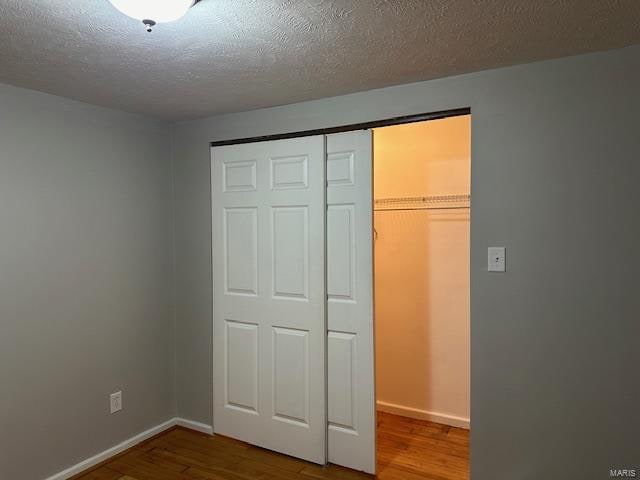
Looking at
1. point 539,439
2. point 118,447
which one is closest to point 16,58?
point 118,447

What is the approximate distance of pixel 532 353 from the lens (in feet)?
7.12

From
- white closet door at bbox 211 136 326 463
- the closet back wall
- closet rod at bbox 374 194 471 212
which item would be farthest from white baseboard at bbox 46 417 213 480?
closet rod at bbox 374 194 471 212

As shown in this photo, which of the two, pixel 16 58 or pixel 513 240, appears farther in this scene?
pixel 513 240

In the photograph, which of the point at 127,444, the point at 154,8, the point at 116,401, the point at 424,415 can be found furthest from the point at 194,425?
the point at 154,8

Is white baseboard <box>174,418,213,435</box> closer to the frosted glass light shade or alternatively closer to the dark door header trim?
the dark door header trim

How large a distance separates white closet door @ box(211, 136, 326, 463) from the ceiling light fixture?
4.58 ft

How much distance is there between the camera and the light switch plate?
2217 millimetres

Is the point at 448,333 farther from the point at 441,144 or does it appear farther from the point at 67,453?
the point at 67,453

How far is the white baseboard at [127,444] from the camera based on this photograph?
8.76 ft

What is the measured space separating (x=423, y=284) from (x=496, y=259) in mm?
1187

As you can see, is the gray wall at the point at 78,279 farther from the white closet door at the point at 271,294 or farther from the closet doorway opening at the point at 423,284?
the closet doorway opening at the point at 423,284

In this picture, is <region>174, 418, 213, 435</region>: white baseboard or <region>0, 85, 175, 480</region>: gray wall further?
<region>174, 418, 213, 435</region>: white baseboard

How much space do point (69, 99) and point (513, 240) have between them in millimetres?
2540

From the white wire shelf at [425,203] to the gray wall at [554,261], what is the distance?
0.95 metres
